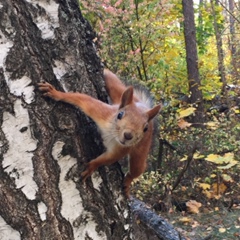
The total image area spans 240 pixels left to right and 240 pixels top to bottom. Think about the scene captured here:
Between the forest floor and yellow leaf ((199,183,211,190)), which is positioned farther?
yellow leaf ((199,183,211,190))

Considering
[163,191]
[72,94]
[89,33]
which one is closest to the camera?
[72,94]

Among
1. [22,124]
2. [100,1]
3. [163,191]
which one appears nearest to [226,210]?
[163,191]

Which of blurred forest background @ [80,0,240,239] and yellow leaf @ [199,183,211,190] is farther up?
blurred forest background @ [80,0,240,239]

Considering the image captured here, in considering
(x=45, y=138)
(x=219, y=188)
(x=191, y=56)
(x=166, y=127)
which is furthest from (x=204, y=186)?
(x=45, y=138)

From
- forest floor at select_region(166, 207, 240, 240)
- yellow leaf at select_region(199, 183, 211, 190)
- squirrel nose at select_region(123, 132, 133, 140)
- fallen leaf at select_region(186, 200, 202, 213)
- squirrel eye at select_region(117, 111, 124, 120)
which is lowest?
yellow leaf at select_region(199, 183, 211, 190)

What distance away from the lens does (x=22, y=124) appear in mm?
1479

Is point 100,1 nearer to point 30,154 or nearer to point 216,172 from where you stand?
point 216,172

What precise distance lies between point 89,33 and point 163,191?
429 cm

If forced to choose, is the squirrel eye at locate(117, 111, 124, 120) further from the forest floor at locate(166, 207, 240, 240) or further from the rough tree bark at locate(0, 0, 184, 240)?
the forest floor at locate(166, 207, 240, 240)

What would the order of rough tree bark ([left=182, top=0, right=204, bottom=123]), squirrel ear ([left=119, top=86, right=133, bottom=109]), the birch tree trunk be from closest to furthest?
the birch tree trunk, squirrel ear ([left=119, top=86, right=133, bottom=109]), rough tree bark ([left=182, top=0, right=204, bottom=123])

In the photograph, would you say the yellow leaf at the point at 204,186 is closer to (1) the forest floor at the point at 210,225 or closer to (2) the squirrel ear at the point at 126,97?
(1) the forest floor at the point at 210,225

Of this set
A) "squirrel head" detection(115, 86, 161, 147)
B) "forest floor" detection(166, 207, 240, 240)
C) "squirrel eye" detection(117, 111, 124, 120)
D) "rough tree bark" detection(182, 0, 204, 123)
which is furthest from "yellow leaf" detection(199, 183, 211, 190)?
"squirrel eye" detection(117, 111, 124, 120)

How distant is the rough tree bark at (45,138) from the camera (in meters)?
1.46

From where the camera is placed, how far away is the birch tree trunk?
1.46 meters
